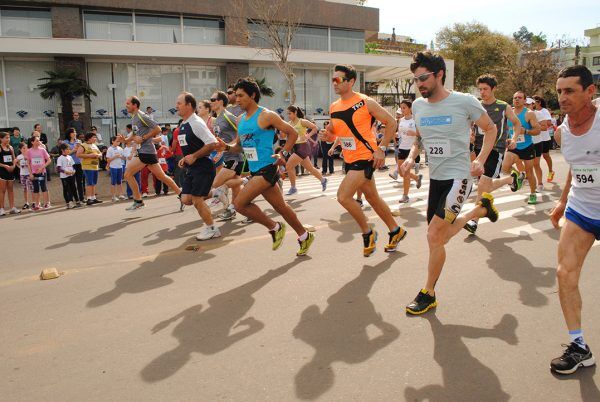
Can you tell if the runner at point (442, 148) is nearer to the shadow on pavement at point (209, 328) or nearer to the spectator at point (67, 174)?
the shadow on pavement at point (209, 328)

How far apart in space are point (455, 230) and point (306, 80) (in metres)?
28.6

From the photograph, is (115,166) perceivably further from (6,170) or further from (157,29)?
(157,29)

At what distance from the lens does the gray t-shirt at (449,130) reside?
4406mm

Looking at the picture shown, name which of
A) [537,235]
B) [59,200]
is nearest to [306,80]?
[59,200]

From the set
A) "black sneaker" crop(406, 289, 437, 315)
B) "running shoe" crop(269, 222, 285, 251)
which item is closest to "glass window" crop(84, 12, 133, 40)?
"running shoe" crop(269, 222, 285, 251)

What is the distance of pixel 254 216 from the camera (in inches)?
246

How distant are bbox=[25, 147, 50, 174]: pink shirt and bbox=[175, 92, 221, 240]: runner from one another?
19.7 ft

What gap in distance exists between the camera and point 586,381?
3203mm

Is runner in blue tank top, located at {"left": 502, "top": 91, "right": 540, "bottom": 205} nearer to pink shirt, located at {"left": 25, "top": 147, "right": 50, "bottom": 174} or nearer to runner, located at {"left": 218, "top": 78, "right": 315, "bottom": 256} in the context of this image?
runner, located at {"left": 218, "top": 78, "right": 315, "bottom": 256}

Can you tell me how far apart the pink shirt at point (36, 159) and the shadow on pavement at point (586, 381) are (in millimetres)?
11636

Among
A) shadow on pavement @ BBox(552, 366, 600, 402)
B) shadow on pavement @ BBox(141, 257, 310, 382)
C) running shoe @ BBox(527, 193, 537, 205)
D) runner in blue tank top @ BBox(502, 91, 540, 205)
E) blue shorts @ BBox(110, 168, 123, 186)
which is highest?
runner in blue tank top @ BBox(502, 91, 540, 205)

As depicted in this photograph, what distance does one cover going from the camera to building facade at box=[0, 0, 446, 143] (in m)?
24.7

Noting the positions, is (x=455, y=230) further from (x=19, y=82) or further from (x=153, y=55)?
(x=19, y=82)

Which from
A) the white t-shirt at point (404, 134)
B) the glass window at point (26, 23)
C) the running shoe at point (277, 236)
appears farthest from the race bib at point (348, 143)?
the glass window at point (26, 23)
